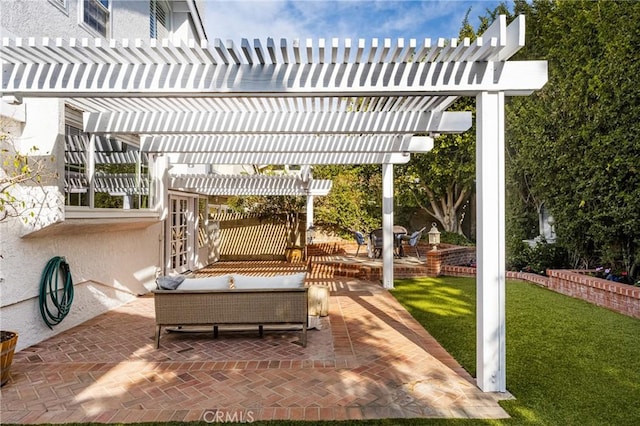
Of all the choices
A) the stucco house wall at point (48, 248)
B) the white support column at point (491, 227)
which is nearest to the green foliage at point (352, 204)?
the stucco house wall at point (48, 248)

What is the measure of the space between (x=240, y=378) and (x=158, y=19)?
35.2 ft

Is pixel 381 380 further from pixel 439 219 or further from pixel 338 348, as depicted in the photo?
pixel 439 219

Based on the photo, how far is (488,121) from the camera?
4219mm

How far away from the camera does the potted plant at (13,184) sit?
171 inches

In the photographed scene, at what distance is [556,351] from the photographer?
5.32m

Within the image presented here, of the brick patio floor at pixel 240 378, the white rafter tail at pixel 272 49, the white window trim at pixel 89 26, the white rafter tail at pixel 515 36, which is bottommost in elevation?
the brick patio floor at pixel 240 378

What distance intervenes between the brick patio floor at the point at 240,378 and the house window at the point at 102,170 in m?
2.34

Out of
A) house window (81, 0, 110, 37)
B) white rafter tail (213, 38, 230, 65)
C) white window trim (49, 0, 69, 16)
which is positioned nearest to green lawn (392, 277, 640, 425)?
white rafter tail (213, 38, 230, 65)

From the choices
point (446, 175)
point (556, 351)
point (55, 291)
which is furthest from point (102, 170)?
point (446, 175)

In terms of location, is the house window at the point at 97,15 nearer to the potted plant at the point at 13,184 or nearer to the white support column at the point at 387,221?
the potted plant at the point at 13,184

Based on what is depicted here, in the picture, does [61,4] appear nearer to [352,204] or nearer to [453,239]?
[352,204]

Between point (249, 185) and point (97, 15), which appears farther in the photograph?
point (249, 185)

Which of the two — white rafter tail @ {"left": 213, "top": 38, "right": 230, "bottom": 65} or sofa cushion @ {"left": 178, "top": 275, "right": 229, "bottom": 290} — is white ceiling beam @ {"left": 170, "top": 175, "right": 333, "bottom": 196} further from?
white rafter tail @ {"left": 213, "top": 38, "right": 230, "bottom": 65}

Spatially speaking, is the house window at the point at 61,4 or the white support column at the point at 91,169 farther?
the white support column at the point at 91,169
